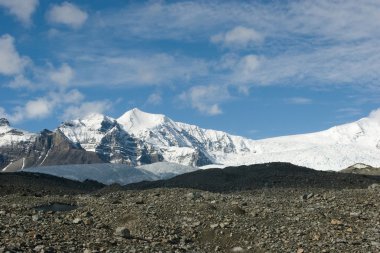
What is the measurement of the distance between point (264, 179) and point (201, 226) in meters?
24.5

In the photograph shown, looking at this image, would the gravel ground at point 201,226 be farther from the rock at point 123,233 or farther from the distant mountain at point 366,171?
the distant mountain at point 366,171

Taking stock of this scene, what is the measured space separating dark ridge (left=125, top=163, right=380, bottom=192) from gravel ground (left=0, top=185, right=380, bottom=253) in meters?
16.3

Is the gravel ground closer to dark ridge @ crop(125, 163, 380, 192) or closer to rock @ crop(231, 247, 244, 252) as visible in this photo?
rock @ crop(231, 247, 244, 252)

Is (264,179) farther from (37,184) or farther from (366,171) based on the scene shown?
(366,171)

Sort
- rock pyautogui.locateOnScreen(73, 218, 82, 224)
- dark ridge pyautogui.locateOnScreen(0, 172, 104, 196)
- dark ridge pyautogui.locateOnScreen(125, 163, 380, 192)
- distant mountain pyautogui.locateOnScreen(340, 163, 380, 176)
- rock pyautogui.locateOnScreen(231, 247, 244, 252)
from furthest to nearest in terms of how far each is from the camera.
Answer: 1. distant mountain pyautogui.locateOnScreen(340, 163, 380, 176)
2. dark ridge pyautogui.locateOnScreen(0, 172, 104, 196)
3. dark ridge pyautogui.locateOnScreen(125, 163, 380, 192)
4. rock pyautogui.locateOnScreen(73, 218, 82, 224)
5. rock pyautogui.locateOnScreen(231, 247, 244, 252)

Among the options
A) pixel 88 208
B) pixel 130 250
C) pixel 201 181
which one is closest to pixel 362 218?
pixel 130 250

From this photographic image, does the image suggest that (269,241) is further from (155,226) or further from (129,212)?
(129,212)

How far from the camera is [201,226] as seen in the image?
19.4 meters

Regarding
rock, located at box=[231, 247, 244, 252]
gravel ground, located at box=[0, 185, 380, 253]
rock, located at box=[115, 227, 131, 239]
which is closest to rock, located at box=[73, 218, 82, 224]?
gravel ground, located at box=[0, 185, 380, 253]

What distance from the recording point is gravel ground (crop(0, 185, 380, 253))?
1681 cm

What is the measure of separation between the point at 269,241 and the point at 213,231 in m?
1.93

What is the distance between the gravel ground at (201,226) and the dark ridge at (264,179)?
16263 millimetres

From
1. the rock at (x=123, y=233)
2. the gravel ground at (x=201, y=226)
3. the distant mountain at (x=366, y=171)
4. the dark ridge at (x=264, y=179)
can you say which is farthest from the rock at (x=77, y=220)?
the distant mountain at (x=366, y=171)

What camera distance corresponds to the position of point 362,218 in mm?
20516
